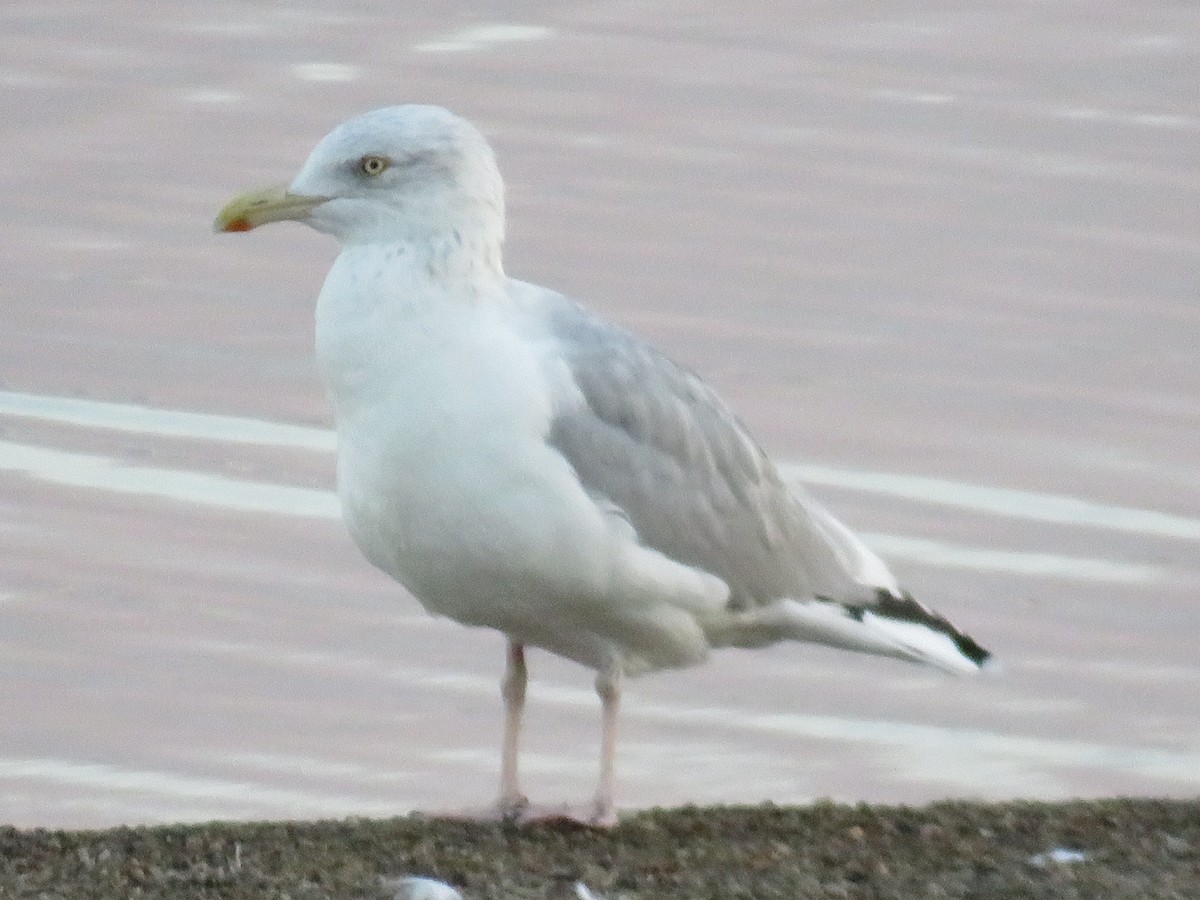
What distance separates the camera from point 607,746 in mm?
6809

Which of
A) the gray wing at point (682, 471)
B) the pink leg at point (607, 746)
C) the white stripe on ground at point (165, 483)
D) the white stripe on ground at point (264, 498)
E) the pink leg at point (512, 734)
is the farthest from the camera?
the white stripe on ground at point (165, 483)

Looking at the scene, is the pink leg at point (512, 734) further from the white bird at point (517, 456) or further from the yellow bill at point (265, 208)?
the yellow bill at point (265, 208)

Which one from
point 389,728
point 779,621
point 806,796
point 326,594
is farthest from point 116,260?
point 779,621

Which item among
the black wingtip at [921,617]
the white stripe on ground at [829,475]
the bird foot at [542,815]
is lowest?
the white stripe on ground at [829,475]

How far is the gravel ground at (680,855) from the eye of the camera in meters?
5.86

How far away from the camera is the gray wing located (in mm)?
6562

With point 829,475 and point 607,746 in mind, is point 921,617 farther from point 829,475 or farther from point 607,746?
point 829,475

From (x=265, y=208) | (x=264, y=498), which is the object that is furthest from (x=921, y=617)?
(x=264, y=498)

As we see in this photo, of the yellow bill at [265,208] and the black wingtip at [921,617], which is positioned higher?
the yellow bill at [265,208]

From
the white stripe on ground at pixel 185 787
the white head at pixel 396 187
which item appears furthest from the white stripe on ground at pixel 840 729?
the white head at pixel 396 187

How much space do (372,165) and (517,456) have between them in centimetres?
70

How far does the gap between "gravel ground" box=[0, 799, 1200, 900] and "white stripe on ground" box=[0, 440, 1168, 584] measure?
9.36 ft

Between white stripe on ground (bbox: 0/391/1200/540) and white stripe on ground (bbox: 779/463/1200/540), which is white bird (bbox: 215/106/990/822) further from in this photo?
white stripe on ground (bbox: 779/463/1200/540)

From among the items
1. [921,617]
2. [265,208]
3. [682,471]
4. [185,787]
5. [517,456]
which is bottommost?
[185,787]
